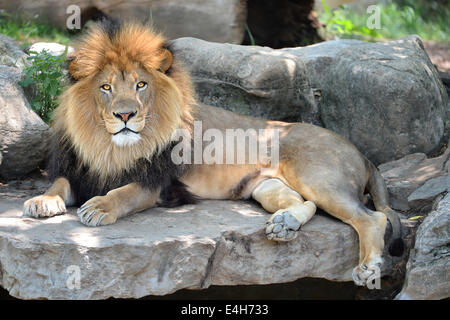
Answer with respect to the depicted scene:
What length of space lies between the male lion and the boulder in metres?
0.11

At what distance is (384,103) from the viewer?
5.71m

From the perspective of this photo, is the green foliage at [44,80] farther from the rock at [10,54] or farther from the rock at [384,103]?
the rock at [384,103]

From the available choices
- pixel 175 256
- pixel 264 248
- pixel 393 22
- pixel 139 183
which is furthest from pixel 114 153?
pixel 393 22

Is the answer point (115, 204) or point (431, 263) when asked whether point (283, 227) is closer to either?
point (431, 263)

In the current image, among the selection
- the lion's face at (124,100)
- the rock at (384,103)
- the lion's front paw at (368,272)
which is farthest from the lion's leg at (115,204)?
the rock at (384,103)

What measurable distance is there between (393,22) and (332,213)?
8626 mm

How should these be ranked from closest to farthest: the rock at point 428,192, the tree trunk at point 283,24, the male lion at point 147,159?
the male lion at point 147,159, the rock at point 428,192, the tree trunk at point 283,24

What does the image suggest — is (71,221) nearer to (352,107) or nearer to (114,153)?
(114,153)

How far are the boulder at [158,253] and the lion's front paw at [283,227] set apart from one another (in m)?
0.07

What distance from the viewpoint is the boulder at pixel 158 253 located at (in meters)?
3.72

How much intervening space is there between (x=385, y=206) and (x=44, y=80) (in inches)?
115

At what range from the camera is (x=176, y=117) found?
4.44 m

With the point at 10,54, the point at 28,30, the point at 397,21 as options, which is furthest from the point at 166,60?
the point at 397,21

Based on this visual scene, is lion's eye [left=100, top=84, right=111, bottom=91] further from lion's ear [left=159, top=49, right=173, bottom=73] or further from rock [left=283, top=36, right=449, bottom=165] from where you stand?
rock [left=283, top=36, right=449, bottom=165]
